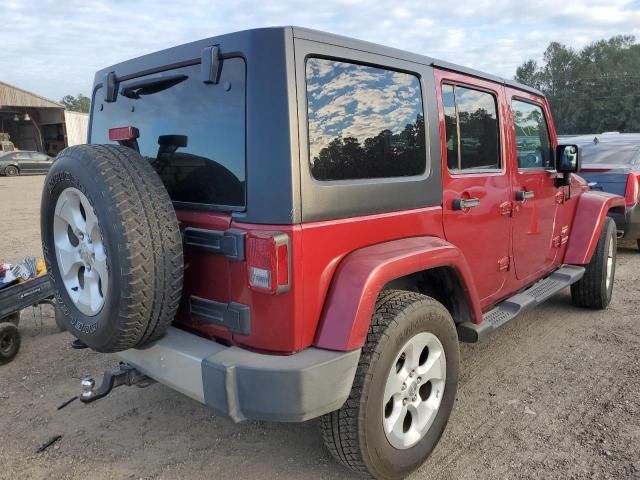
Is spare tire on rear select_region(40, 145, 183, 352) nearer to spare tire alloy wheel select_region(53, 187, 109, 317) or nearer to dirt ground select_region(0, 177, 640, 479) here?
spare tire alloy wheel select_region(53, 187, 109, 317)

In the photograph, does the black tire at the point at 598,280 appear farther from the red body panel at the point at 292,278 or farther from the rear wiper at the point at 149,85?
the rear wiper at the point at 149,85

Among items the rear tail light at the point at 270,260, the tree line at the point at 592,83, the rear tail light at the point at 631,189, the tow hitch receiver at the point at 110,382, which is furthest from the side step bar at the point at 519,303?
the tree line at the point at 592,83

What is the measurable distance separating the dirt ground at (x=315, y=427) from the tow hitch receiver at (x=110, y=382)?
0.44 metres

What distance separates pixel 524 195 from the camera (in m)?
3.54

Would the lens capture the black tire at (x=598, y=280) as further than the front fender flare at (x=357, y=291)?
Yes

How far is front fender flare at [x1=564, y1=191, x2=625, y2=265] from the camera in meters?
4.38

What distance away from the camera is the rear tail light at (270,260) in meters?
1.98

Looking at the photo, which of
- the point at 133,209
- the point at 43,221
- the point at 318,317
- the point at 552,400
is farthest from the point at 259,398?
the point at 552,400

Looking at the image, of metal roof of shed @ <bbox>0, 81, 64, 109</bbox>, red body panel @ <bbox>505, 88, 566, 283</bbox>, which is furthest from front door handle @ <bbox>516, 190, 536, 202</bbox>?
metal roof of shed @ <bbox>0, 81, 64, 109</bbox>

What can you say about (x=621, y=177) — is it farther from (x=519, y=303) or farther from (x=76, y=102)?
(x=76, y=102)

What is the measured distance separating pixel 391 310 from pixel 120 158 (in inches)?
53.3

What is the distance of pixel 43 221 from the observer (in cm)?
250

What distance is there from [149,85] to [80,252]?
0.90 m

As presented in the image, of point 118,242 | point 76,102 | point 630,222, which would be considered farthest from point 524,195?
point 76,102
